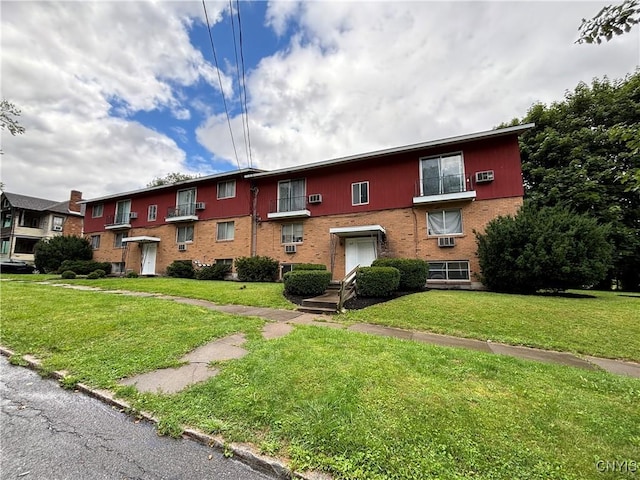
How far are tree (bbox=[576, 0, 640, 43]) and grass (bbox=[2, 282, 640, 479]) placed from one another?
384 centimetres

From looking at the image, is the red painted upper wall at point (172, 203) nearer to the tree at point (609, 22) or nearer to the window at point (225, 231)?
the window at point (225, 231)

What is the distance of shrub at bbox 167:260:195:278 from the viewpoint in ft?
63.5

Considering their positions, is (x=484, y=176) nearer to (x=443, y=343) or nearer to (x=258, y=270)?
(x=443, y=343)

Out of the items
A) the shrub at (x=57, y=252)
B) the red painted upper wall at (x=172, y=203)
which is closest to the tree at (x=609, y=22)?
the red painted upper wall at (x=172, y=203)

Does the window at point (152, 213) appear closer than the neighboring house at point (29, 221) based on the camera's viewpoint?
Yes

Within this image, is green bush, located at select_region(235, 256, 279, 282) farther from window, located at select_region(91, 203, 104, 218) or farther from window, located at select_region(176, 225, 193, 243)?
window, located at select_region(91, 203, 104, 218)

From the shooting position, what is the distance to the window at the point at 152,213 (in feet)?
A: 74.6

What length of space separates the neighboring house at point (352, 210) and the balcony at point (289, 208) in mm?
66

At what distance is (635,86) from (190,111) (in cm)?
2512

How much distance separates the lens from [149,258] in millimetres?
22453

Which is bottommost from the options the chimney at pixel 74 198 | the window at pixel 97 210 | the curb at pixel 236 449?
the curb at pixel 236 449

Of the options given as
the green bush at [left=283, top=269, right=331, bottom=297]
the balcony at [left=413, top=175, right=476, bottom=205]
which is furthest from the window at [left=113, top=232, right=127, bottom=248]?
the balcony at [left=413, top=175, right=476, bottom=205]

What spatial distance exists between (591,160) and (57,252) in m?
38.9

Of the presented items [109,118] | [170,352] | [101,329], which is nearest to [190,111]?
[109,118]
